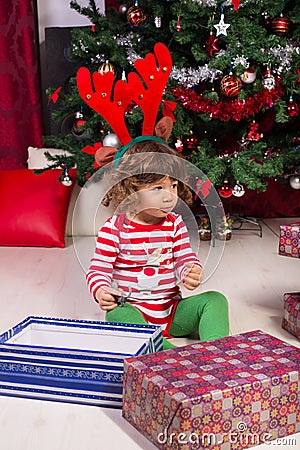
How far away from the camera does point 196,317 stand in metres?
1.43

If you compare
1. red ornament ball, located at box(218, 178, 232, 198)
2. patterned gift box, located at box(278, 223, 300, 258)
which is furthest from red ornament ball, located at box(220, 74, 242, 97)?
patterned gift box, located at box(278, 223, 300, 258)

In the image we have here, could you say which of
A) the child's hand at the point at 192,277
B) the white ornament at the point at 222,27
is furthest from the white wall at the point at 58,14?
the child's hand at the point at 192,277

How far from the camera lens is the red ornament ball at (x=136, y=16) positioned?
2156 mm

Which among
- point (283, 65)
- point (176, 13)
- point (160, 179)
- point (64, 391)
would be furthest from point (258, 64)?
point (64, 391)

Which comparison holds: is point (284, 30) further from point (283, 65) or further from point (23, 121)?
point (23, 121)

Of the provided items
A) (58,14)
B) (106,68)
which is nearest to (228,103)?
(106,68)

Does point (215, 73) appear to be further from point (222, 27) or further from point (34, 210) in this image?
point (34, 210)

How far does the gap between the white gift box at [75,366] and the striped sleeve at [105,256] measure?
0.53ft

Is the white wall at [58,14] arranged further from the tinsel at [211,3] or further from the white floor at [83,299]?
the white floor at [83,299]

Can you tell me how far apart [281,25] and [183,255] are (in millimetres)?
1039

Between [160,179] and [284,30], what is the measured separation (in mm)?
1032

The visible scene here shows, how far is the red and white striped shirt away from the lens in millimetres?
1424

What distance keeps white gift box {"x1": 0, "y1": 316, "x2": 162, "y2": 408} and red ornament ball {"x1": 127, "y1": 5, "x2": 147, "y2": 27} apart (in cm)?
126

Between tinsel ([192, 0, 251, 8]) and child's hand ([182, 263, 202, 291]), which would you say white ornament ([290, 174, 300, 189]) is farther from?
child's hand ([182, 263, 202, 291])
